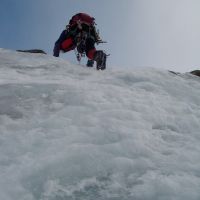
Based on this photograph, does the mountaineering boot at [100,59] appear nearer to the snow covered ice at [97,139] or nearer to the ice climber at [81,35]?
the ice climber at [81,35]

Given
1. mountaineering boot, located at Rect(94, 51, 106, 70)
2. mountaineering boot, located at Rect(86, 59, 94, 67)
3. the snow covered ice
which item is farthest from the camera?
mountaineering boot, located at Rect(86, 59, 94, 67)

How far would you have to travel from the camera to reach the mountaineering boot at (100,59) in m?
12.2

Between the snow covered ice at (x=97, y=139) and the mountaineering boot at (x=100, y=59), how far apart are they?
7.78 feet

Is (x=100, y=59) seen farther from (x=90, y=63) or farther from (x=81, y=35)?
(x=81, y=35)

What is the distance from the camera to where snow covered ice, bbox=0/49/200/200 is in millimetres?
4848

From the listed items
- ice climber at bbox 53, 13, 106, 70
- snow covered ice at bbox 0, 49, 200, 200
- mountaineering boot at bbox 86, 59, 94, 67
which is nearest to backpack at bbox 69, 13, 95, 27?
ice climber at bbox 53, 13, 106, 70

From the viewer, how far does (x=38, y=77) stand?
986 centimetres

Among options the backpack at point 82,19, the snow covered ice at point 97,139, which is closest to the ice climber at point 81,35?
the backpack at point 82,19

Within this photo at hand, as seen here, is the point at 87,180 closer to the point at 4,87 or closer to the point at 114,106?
the point at 114,106

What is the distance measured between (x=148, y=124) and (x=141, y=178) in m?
1.91

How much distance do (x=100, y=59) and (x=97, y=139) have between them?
21.8ft

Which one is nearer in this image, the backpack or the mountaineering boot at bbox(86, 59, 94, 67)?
the mountaineering boot at bbox(86, 59, 94, 67)

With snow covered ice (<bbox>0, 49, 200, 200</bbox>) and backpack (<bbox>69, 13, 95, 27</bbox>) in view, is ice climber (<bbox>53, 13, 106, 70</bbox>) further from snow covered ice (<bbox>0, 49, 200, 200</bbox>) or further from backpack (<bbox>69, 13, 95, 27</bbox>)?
snow covered ice (<bbox>0, 49, 200, 200</bbox>)

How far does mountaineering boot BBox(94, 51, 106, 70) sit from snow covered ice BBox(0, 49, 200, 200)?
2373 millimetres
